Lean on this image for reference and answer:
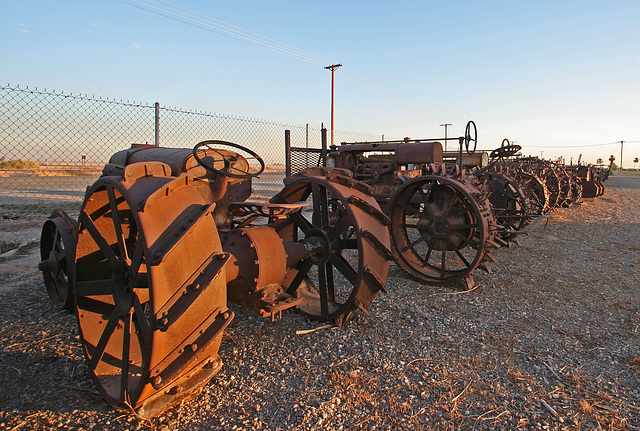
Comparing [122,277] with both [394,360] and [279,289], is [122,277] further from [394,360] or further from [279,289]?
[394,360]

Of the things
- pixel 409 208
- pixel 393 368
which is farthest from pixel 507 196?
pixel 393 368

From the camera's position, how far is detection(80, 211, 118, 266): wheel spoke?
2.23 meters

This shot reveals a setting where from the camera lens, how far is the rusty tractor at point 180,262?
1.84m

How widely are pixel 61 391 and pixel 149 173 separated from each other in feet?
4.84

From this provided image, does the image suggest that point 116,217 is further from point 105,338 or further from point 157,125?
point 157,125

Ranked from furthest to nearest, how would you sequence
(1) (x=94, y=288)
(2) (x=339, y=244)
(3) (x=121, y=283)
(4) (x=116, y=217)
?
(2) (x=339, y=244), (1) (x=94, y=288), (3) (x=121, y=283), (4) (x=116, y=217)

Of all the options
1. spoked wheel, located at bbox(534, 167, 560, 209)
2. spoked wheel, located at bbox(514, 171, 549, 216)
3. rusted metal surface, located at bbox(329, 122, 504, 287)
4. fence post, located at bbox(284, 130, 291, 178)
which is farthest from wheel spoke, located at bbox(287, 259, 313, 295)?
spoked wheel, located at bbox(534, 167, 560, 209)

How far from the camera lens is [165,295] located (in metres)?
1.80

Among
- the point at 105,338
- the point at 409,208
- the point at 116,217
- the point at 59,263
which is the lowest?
the point at 105,338

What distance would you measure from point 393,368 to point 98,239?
6.98ft

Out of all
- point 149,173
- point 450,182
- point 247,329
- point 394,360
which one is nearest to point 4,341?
point 247,329

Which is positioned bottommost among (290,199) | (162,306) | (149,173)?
(162,306)

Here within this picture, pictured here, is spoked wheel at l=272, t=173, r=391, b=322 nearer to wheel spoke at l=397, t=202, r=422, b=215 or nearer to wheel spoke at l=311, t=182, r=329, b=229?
wheel spoke at l=311, t=182, r=329, b=229

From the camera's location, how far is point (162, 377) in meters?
1.82
